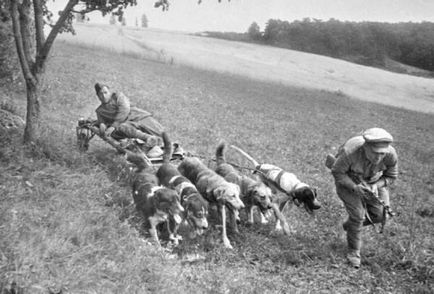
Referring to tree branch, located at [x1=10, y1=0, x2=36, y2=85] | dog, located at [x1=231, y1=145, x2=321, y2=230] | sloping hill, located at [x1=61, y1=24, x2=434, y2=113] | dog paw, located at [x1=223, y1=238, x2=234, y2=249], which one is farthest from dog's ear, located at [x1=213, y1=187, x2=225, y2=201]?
sloping hill, located at [x1=61, y1=24, x2=434, y2=113]

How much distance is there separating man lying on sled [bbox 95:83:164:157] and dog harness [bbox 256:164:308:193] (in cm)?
236

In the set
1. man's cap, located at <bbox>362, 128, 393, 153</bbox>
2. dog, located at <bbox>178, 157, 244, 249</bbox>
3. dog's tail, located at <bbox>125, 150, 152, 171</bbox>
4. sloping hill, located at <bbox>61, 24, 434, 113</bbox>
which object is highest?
man's cap, located at <bbox>362, 128, 393, 153</bbox>

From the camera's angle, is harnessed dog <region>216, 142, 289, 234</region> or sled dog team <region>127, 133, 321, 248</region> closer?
sled dog team <region>127, 133, 321, 248</region>

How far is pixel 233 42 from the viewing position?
5041 cm

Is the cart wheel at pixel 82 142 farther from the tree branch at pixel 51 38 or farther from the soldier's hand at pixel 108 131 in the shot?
the tree branch at pixel 51 38

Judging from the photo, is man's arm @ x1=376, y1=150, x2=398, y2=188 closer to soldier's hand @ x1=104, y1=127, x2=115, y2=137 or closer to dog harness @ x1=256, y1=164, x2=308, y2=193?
dog harness @ x1=256, y1=164, x2=308, y2=193

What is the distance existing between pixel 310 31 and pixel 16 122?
134 feet

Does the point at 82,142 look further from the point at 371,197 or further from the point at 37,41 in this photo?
the point at 371,197

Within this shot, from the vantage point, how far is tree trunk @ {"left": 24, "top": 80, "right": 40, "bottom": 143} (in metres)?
7.05

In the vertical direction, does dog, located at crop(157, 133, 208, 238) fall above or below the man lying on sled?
below

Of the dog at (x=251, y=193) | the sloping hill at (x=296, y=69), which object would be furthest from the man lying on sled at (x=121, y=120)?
the sloping hill at (x=296, y=69)

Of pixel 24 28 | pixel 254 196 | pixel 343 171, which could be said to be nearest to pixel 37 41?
pixel 24 28

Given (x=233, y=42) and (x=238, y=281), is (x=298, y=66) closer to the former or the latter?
(x=233, y=42)

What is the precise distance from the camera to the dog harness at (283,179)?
7.38m
